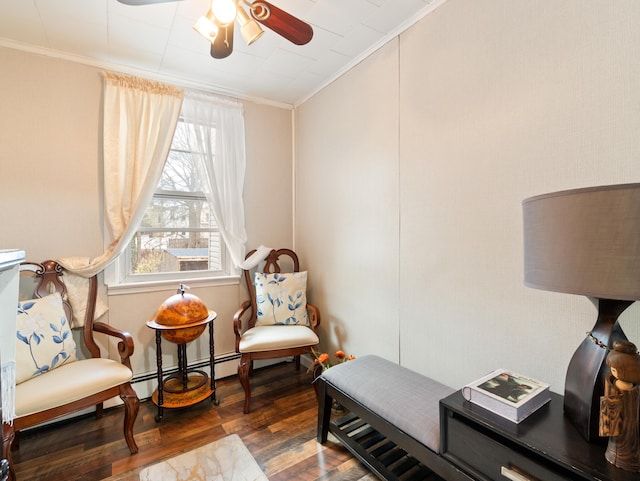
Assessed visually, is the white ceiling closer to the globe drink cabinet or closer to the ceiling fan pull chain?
the ceiling fan pull chain

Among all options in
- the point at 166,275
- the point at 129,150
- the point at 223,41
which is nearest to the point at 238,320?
the point at 166,275

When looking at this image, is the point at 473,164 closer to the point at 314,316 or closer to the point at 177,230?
the point at 314,316

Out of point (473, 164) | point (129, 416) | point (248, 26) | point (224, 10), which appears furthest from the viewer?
point (129, 416)

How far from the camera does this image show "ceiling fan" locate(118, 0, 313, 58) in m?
1.35

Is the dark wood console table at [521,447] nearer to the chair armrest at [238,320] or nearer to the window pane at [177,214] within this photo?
the chair armrest at [238,320]

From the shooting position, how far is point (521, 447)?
3.34 ft

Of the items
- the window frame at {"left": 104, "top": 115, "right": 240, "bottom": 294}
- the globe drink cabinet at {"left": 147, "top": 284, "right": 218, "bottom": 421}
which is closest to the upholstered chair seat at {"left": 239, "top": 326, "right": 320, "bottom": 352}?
the globe drink cabinet at {"left": 147, "top": 284, "right": 218, "bottom": 421}

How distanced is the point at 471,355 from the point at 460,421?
0.57 metres

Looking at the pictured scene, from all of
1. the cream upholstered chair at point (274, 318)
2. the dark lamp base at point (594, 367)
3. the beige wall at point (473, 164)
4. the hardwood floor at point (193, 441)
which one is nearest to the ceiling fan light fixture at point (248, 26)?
the beige wall at point (473, 164)

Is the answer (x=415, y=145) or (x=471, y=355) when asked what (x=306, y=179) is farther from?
(x=471, y=355)

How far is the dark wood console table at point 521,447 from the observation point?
91 centimetres

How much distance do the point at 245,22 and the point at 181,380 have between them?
2580mm

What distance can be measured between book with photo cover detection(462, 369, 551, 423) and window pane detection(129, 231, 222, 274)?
7.84 ft

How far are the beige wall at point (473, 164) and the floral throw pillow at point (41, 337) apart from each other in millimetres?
1963
